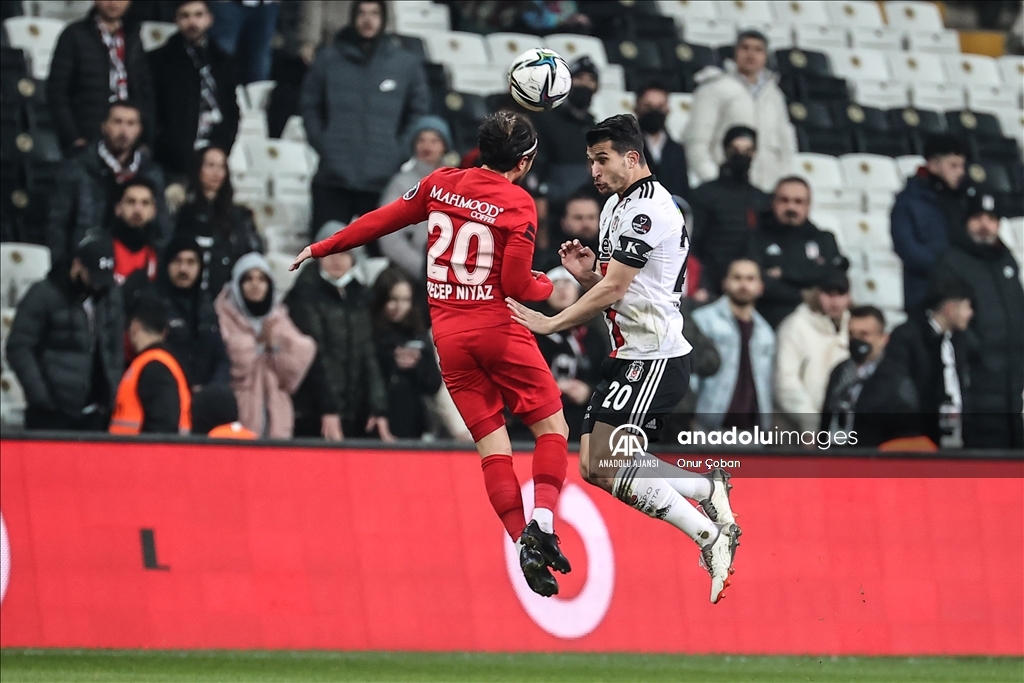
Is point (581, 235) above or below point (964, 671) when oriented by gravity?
above

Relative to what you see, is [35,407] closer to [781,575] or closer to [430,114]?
[430,114]

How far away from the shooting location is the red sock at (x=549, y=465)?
7.30 metres

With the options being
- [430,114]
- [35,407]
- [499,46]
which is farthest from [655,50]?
[35,407]

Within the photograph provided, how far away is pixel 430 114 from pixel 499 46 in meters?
1.28

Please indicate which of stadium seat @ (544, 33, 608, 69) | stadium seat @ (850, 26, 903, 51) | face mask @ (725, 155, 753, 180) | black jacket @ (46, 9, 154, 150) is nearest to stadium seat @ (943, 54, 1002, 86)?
stadium seat @ (850, 26, 903, 51)

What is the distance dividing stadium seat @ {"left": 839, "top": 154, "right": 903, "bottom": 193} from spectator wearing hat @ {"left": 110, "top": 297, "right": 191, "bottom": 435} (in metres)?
6.64

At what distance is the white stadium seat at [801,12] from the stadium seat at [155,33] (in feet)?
19.2

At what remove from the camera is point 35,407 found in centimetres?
1062

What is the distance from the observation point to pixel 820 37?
566 inches

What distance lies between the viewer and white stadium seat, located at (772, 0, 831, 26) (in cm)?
1427

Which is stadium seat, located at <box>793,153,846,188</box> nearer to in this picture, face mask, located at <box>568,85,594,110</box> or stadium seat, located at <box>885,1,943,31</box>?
stadium seat, located at <box>885,1,943,31</box>

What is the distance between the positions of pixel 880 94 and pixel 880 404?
420 centimetres

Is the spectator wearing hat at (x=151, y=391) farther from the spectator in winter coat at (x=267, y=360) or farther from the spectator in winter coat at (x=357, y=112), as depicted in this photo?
the spectator in winter coat at (x=357, y=112)

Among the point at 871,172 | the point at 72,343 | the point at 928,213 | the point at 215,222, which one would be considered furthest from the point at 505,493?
the point at 871,172
